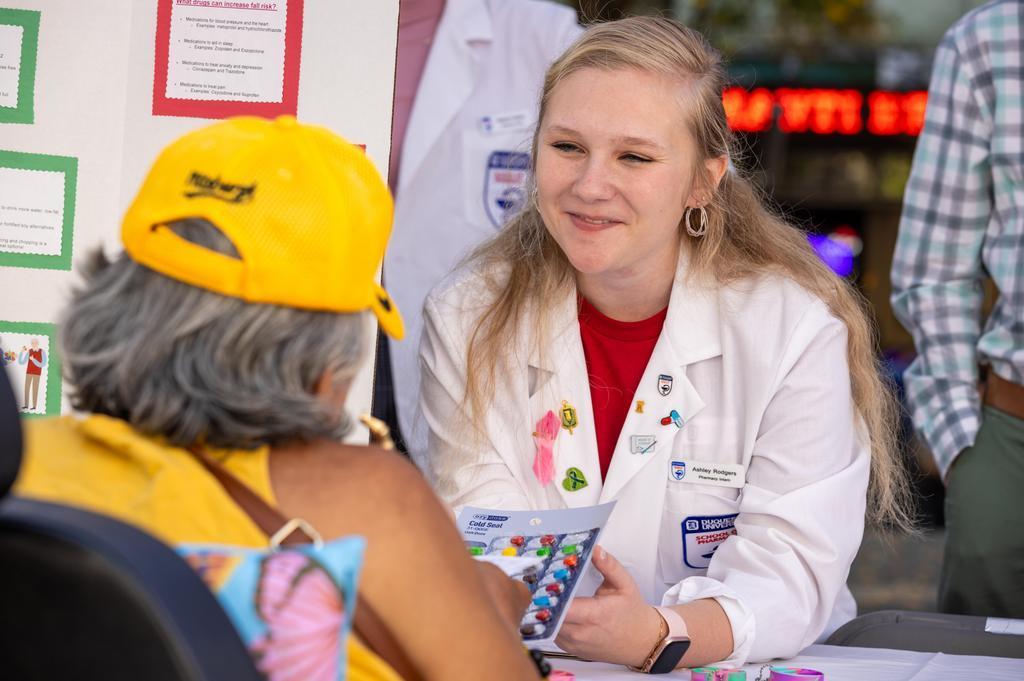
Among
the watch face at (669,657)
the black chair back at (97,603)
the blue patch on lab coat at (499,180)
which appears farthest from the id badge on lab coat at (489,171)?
the black chair back at (97,603)

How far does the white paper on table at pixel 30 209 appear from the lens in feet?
7.97

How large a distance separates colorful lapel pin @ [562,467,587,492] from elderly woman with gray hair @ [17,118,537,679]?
1106 millimetres

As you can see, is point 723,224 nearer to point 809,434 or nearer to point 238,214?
point 809,434

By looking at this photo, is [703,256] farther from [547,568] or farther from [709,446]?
[547,568]

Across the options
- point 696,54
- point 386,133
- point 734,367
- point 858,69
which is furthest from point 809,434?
point 858,69

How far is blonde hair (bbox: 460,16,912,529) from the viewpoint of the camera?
2457 mm

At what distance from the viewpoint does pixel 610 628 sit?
78.5 inches

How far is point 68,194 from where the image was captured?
8.02 ft

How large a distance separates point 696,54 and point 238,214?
4.73ft

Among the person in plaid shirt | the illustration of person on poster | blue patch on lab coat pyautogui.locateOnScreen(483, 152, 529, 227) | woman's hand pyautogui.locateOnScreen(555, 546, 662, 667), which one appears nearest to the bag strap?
woman's hand pyautogui.locateOnScreen(555, 546, 662, 667)

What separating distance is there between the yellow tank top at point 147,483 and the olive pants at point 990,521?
2221mm

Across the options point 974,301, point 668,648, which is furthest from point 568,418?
point 974,301

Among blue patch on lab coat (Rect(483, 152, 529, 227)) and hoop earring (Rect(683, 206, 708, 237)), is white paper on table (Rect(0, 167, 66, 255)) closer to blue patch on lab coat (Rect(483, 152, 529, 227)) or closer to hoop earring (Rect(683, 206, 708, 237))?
hoop earring (Rect(683, 206, 708, 237))

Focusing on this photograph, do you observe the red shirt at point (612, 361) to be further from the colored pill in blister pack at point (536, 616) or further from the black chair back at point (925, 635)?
the colored pill in blister pack at point (536, 616)
